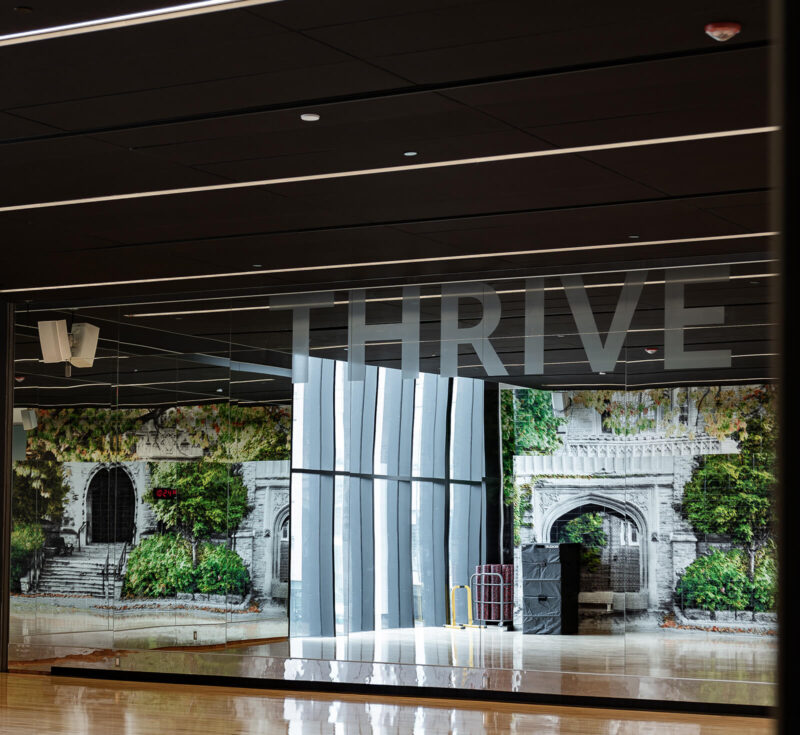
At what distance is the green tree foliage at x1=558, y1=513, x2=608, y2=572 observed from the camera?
9.61 m

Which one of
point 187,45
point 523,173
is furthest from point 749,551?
point 187,45

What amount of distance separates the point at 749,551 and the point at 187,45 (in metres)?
6.15

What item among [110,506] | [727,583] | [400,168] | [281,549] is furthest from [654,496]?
[110,506]

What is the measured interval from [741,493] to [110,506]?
20.2ft

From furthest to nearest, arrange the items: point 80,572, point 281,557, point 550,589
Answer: point 80,572, point 281,557, point 550,589

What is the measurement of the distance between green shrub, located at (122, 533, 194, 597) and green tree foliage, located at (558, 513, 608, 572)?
3758 millimetres

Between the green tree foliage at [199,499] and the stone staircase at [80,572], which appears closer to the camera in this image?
the green tree foliage at [199,499]

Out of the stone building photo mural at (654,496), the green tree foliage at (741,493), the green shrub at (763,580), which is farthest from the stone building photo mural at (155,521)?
the green shrub at (763,580)

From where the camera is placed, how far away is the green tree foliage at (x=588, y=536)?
961 centimetres

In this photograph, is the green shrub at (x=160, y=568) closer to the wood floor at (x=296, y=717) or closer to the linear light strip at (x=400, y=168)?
the wood floor at (x=296, y=717)

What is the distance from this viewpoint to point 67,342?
12.0 meters

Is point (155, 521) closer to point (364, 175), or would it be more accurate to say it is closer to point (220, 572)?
point (220, 572)

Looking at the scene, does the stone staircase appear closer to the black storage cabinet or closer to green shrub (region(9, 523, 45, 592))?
green shrub (region(9, 523, 45, 592))

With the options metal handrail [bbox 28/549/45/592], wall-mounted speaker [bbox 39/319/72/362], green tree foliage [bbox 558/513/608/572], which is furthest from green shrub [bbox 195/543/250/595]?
green tree foliage [bbox 558/513/608/572]
